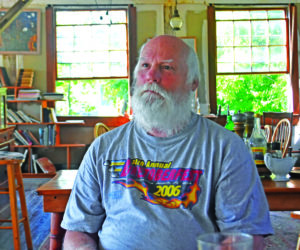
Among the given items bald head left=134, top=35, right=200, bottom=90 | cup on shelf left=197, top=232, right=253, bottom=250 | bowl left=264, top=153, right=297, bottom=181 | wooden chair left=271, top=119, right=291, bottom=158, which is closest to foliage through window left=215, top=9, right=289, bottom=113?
wooden chair left=271, top=119, right=291, bottom=158

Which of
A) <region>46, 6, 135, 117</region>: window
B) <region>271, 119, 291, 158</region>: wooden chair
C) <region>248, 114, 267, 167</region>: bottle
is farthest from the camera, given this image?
<region>46, 6, 135, 117</region>: window

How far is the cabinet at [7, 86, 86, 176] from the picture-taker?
258 inches

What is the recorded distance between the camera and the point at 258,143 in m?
2.26

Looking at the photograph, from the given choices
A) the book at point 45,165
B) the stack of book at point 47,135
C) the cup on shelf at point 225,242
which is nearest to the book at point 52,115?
the stack of book at point 47,135

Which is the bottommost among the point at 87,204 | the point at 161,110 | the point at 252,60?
the point at 87,204

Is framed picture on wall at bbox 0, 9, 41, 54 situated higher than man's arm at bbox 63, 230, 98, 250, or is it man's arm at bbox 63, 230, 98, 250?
framed picture on wall at bbox 0, 9, 41, 54

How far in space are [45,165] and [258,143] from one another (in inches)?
193

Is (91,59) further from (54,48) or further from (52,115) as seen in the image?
(52,115)

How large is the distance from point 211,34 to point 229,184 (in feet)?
19.0

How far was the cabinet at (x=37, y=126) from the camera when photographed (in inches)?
258

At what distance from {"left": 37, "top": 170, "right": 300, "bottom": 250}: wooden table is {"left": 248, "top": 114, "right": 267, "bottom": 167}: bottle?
0.47 ft

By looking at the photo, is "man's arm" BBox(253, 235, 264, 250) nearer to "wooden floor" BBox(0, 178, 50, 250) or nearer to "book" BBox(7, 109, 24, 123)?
"wooden floor" BBox(0, 178, 50, 250)

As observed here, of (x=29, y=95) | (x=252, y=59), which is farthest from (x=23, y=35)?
(x=252, y=59)

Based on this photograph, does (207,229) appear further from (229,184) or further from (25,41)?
(25,41)
